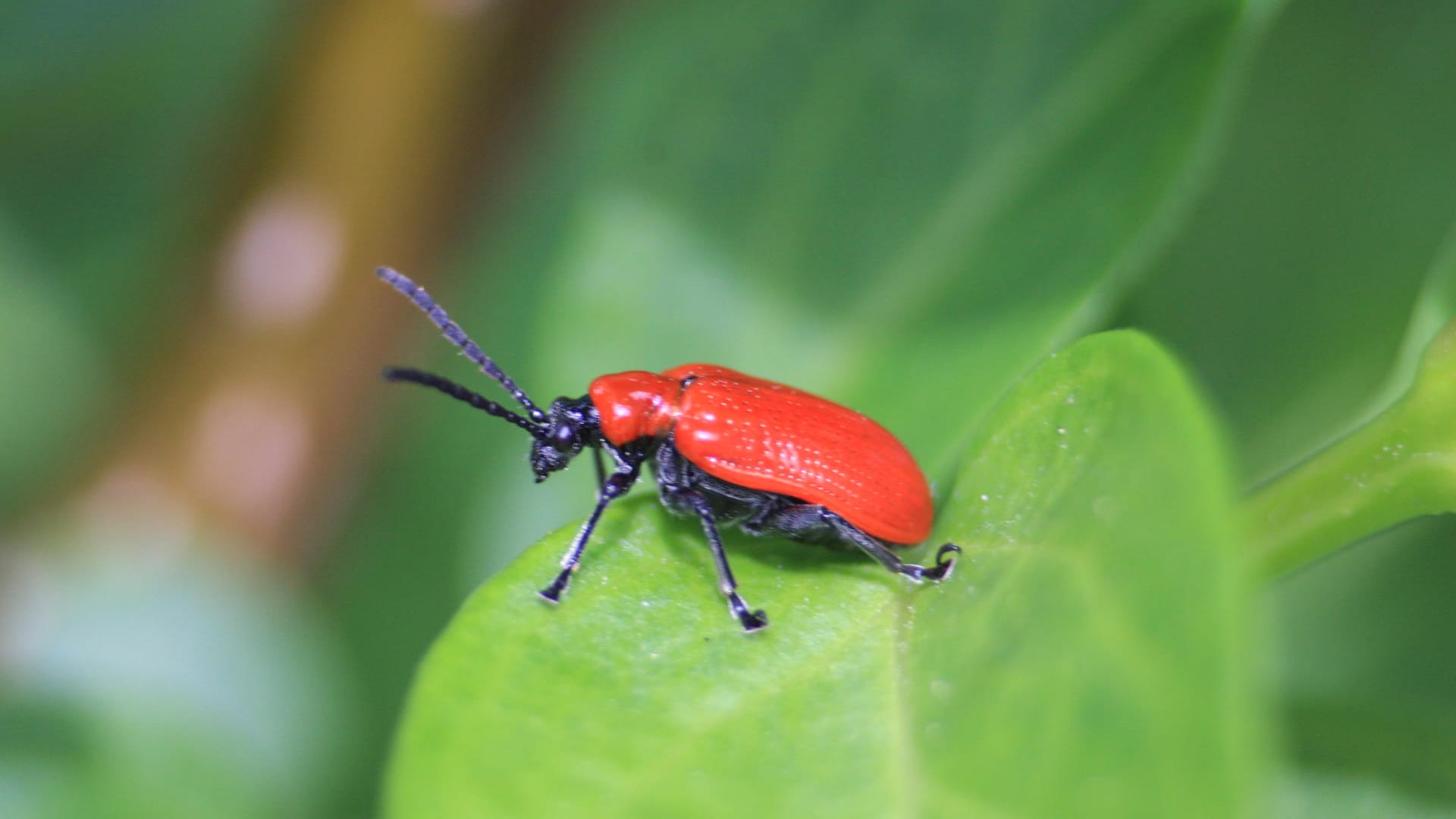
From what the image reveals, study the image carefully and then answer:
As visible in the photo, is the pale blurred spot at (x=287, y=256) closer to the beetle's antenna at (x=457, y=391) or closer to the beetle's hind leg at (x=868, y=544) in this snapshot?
the beetle's antenna at (x=457, y=391)

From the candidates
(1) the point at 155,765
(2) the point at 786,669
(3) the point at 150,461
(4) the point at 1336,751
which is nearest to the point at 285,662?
(1) the point at 155,765

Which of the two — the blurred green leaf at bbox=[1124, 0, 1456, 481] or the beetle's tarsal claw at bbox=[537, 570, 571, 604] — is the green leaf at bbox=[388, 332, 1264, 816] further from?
the blurred green leaf at bbox=[1124, 0, 1456, 481]

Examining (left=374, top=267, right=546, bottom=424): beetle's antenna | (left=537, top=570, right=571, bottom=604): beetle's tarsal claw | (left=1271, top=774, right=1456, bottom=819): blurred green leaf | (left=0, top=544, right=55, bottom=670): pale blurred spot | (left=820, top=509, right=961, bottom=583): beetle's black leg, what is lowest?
(left=0, top=544, right=55, bottom=670): pale blurred spot

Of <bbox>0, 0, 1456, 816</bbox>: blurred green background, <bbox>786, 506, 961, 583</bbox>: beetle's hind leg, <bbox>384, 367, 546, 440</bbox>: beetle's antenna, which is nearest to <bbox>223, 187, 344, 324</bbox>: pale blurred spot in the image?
<bbox>0, 0, 1456, 816</bbox>: blurred green background

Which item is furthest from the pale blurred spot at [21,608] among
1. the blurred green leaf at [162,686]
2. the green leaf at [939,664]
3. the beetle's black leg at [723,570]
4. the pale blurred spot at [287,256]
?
the green leaf at [939,664]

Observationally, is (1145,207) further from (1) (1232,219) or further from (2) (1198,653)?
(2) (1198,653)

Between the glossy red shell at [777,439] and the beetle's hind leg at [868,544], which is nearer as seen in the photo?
the beetle's hind leg at [868,544]
